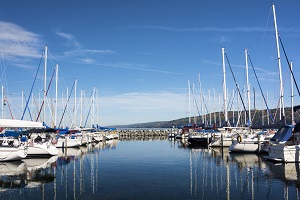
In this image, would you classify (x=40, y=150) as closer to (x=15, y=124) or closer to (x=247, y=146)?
(x=15, y=124)

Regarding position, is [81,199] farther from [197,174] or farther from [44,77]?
[44,77]

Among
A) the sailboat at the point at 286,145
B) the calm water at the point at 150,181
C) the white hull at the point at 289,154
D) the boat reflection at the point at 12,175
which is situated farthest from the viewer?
the sailboat at the point at 286,145

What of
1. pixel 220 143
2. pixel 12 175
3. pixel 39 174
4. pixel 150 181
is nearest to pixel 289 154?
pixel 150 181

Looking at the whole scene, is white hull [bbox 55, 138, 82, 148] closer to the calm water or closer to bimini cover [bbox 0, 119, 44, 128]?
bimini cover [bbox 0, 119, 44, 128]

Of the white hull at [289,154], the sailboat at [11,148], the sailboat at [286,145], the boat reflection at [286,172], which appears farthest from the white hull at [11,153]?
the white hull at [289,154]

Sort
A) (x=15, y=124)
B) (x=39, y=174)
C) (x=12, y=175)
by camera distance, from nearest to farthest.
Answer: (x=12, y=175)
(x=39, y=174)
(x=15, y=124)

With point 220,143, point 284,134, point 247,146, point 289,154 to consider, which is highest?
point 284,134

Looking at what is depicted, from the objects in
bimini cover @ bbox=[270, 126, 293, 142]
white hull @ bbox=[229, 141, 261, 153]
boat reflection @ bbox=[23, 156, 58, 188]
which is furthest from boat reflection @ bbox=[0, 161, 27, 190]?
white hull @ bbox=[229, 141, 261, 153]

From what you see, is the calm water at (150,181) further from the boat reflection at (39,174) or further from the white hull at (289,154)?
the white hull at (289,154)

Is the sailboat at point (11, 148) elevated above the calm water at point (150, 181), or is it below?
above

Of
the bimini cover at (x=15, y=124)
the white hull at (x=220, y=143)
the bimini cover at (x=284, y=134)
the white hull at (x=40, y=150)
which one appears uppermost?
the bimini cover at (x=15, y=124)

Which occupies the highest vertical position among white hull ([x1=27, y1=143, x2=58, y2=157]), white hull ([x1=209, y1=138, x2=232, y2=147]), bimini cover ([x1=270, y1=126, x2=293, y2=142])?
bimini cover ([x1=270, y1=126, x2=293, y2=142])

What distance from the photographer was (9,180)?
2220 cm

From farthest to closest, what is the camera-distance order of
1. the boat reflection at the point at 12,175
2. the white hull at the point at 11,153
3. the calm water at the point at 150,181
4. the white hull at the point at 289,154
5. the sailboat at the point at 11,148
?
the sailboat at the point at 11,148, the white hull at the point at 11,153, the white hull at the point at 289,154, the boat reflection at the point at 12,175, the calm water at the point at 150,181
